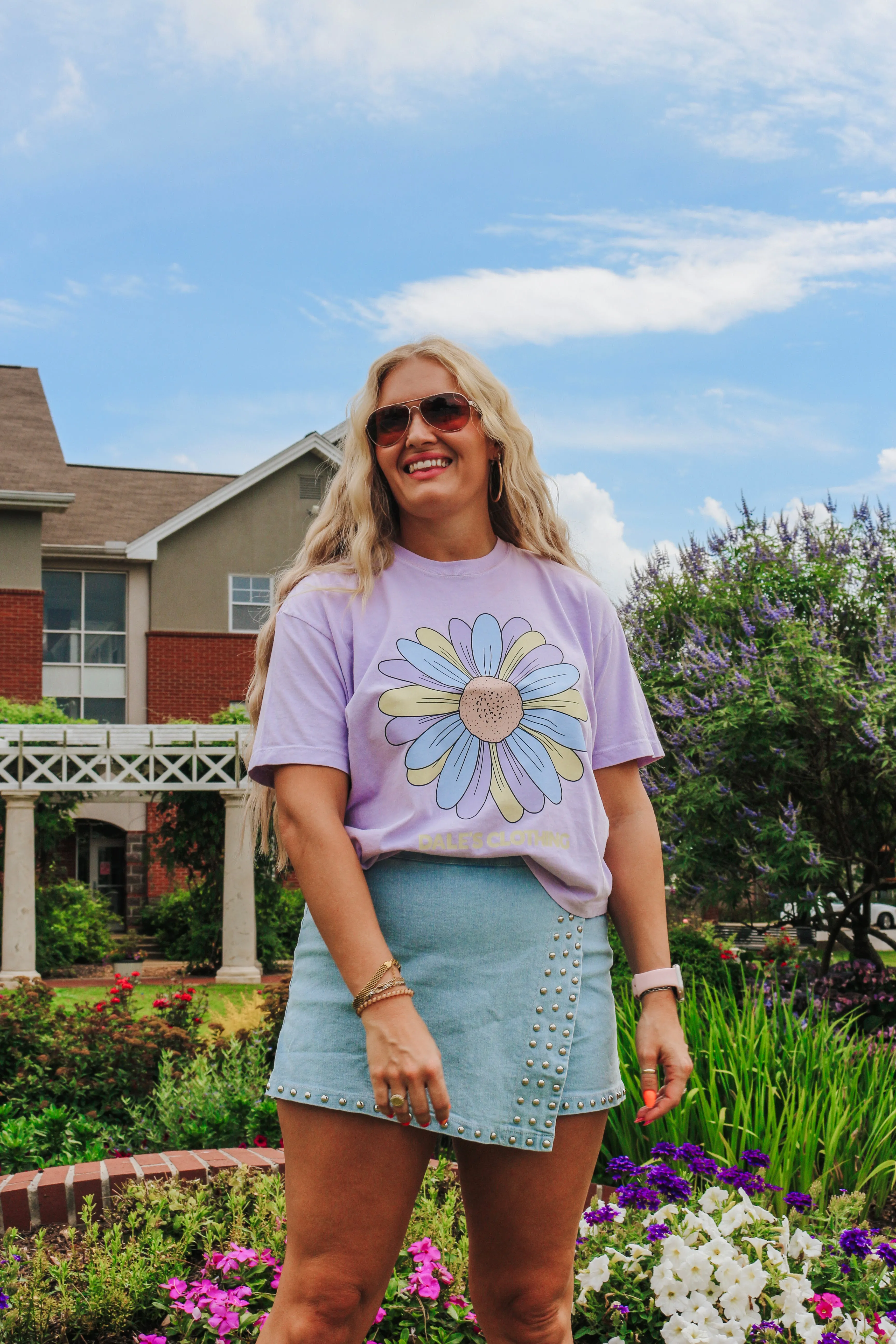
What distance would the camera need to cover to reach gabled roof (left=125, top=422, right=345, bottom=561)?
21312 millimetres

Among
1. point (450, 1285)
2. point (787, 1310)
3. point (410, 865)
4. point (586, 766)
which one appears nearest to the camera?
point (410, 865)

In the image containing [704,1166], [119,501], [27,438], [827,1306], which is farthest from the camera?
[119,501]

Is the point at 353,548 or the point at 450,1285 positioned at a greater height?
the point at 353,548

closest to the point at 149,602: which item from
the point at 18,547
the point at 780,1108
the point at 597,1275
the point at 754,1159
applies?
the point at 18,547

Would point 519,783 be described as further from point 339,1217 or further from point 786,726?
point 786,726

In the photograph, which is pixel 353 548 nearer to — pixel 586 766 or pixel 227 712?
pixel 586 766

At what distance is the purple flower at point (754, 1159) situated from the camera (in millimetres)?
3355

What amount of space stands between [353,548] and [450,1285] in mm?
2198

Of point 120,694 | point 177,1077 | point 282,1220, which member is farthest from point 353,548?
point 120,694

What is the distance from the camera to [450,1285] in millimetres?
3176

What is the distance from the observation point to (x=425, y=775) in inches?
75.9

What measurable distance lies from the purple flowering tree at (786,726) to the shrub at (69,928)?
408 inches

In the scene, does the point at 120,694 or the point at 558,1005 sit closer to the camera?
the point at 558,1005

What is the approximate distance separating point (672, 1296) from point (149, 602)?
20.1 meters
